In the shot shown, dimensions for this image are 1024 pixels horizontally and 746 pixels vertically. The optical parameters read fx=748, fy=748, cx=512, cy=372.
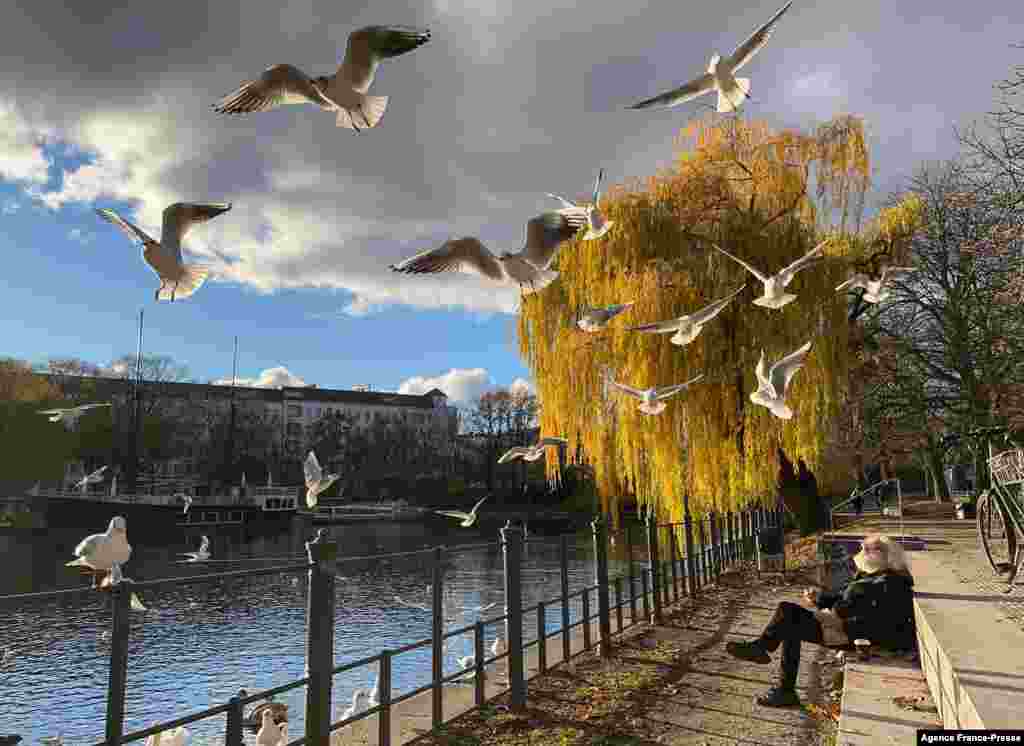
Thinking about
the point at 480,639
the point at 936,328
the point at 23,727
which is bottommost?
the point at 23,727

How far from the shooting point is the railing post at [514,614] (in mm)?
5934

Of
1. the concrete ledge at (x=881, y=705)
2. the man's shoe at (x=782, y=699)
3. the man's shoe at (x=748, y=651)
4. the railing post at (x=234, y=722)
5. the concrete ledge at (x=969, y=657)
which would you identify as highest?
the concrete ledge at (x=969, y=657)

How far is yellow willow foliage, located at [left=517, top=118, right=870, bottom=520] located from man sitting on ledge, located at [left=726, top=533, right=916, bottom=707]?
18.7ft

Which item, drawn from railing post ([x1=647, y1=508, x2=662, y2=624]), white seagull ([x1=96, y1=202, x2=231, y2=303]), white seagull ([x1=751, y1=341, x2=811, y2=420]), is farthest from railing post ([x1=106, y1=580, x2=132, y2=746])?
railing post ([x1=647, y1=508, x2=662, y2=624])

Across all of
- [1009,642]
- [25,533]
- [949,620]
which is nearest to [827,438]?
[949,620]

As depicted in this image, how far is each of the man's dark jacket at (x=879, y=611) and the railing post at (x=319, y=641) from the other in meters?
3.67

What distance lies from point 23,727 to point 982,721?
939 centimetres

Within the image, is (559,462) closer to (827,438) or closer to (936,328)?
(827,438)

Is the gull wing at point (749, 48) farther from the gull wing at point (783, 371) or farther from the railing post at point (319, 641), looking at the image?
the railing post at point (319, 641)

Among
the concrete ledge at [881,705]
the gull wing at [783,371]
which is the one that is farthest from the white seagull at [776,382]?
the concrete ledge at [881,705]

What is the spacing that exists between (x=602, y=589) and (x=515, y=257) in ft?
11.7

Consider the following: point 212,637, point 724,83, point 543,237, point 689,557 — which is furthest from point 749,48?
point 212,637

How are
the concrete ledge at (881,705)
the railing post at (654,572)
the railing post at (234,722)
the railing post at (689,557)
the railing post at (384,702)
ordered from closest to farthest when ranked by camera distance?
the railing post at (234,722) → the concrete ledge at (881,705) → the railing post at (384,702) → the railing post at (654,572) → the railing post at (689,557)

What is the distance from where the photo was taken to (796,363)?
776 centimetres
